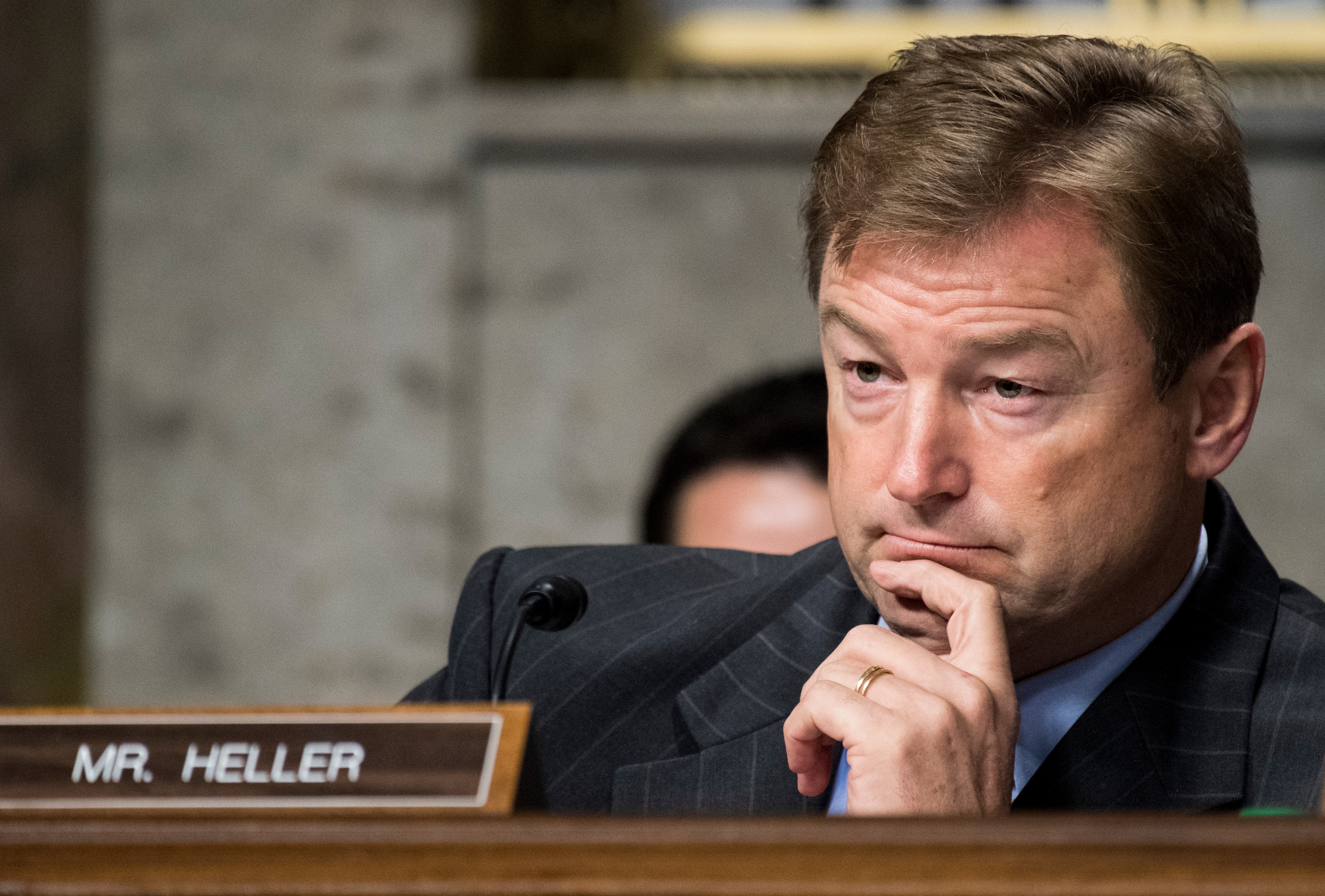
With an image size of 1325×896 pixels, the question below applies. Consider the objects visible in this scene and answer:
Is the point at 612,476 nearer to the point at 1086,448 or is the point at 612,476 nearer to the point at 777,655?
the point at 777,655

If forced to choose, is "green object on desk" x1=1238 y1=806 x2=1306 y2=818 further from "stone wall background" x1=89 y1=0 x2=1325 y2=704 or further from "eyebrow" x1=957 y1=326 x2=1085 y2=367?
"stone wall background" x1=89 y1=0 x2=1325 y2=704

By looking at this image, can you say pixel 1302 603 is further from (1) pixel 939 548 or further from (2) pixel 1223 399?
(1) pixel 939 548

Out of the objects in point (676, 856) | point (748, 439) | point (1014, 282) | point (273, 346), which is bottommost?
point (273, 346)

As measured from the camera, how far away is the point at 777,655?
142 cm

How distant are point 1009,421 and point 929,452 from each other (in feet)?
0.24

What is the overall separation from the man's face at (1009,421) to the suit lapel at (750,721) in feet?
0.70

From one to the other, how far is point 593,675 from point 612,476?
9.64ft

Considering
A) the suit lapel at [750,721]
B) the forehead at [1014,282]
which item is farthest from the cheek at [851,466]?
the suit lapel at [750,721]

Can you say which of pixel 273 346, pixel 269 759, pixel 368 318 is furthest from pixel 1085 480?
pixel 273 346

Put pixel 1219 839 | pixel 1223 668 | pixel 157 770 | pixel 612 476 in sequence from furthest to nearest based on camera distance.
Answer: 1. pixel 612 476
2. pixel 1223 668
3. pixel 157 770
4. pixel 1219 839

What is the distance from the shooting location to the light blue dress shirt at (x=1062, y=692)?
1.28 metres

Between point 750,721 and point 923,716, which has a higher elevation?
point 923,716

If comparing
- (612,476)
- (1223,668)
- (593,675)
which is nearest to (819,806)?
(593,675)

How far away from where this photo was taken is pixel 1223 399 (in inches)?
49.3
